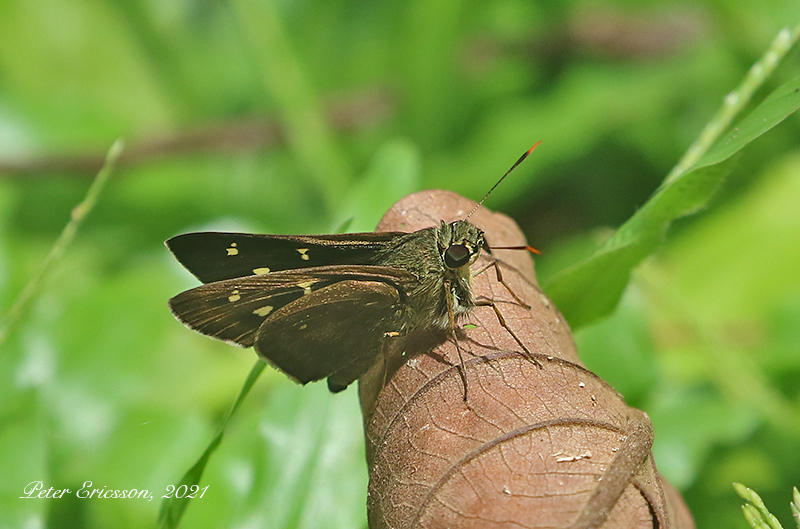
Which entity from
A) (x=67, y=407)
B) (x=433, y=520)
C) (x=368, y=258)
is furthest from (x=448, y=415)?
(x=67, y=407)

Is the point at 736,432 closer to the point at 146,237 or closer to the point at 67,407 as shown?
the point at 67,407

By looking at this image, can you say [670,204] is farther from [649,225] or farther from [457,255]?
[457,255]

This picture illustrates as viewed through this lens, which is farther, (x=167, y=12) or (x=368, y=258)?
(x=167, y=12)

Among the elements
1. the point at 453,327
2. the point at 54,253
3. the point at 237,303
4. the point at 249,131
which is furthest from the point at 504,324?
the point at 249,131

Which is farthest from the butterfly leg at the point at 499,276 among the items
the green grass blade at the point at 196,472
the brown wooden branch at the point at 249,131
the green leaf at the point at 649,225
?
the brown wooden branch at the point at 249,131

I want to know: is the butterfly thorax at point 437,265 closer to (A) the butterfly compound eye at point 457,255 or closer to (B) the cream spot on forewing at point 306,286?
(A) the butterfly compound eye at point 457,255

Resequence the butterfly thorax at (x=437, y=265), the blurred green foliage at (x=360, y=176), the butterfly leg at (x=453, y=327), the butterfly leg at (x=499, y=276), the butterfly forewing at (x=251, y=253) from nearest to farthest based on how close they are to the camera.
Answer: the butterfly leg at (x=453, y=327)
the butterfly leg at (x=499, y=276)
the butterfly thorax at (x=437, y=265)
the butterfly forewing at (x=251, y=253)
the blurred green foliage at (x=360, y=176)

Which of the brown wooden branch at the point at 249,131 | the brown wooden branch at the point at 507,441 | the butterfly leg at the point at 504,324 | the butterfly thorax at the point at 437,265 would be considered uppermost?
the brown wooden branch at the point at 249,131
